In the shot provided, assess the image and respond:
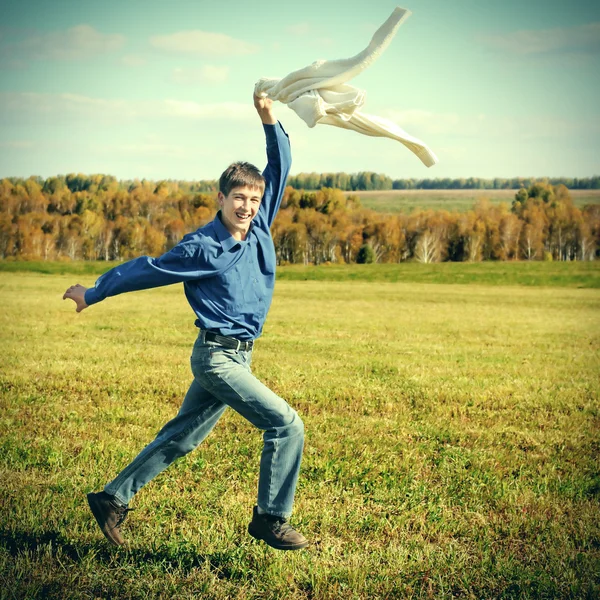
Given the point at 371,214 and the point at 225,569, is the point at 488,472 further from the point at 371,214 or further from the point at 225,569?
the point at 371,214

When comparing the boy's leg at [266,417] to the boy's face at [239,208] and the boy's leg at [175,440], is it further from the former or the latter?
the boy's face at [239,208]

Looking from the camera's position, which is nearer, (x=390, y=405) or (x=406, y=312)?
(x=390, y=405)

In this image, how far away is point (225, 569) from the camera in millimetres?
4461

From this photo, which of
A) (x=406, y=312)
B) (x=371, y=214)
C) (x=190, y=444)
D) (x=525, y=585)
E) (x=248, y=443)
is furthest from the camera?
(x=371, y=214)

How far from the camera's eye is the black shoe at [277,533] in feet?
14.7

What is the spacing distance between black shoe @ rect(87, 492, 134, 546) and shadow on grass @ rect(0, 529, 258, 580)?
77mm

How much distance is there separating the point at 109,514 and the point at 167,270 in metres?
1.71

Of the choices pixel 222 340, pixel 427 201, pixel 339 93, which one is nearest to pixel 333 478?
pixel 222 340

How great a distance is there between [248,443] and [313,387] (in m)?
3.17

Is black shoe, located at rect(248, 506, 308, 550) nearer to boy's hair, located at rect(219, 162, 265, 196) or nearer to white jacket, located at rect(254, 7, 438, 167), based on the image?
boy's hair, located at rect(219, 162, 265, 196)

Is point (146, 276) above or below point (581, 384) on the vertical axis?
above

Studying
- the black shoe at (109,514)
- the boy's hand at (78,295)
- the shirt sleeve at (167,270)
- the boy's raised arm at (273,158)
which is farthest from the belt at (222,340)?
the black shoe at (109,514)

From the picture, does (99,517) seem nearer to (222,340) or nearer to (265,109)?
(222,340)

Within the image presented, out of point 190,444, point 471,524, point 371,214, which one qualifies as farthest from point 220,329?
point 371,214
